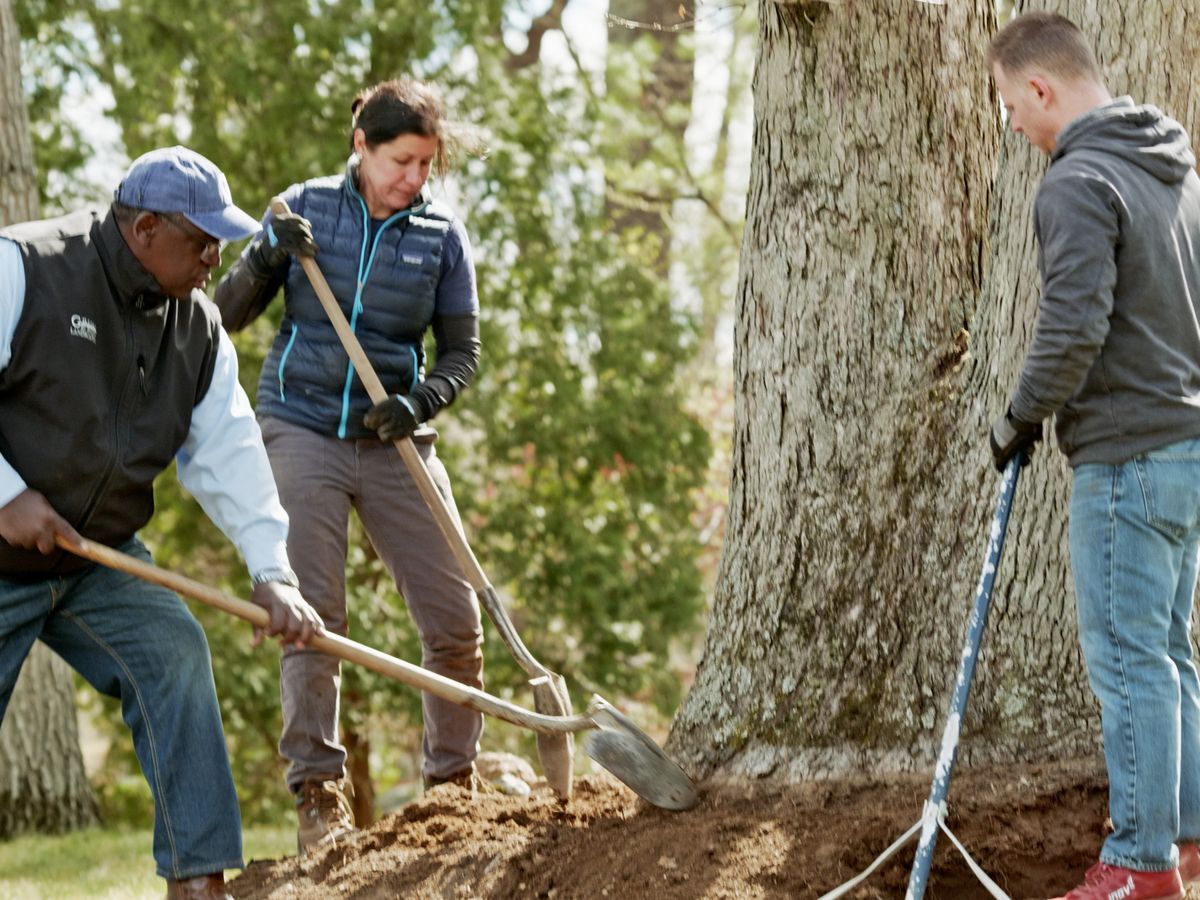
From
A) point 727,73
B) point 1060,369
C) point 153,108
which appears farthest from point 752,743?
point 727,73

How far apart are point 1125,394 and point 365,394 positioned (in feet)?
7.55

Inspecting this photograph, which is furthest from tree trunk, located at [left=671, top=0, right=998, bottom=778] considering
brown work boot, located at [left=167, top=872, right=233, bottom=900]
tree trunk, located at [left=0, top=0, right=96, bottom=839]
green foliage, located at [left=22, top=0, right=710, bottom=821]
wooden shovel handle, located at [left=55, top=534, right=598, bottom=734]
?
green foliage, located at [left=22, top=0, right=710, bottom=821]

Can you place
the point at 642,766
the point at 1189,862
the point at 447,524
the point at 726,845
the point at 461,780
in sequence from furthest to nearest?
the point at 461,780, the point at 447,524, the point at 642,766, the point at 726,845, the point at 1189,862

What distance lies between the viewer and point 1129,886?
3238mm

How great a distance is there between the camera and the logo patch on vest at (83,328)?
3.43 meters

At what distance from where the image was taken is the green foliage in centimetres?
995

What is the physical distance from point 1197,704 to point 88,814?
5906mm

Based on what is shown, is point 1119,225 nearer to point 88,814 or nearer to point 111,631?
point 111,631

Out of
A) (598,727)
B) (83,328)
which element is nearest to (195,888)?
(598,727)

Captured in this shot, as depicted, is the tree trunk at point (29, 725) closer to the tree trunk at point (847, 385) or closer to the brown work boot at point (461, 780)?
the brown work boot at point (461, 780)

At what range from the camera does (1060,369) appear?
3.20 metres

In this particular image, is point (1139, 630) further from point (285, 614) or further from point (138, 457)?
point (138, 457)

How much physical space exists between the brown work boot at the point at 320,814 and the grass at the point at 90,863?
0.86 ft

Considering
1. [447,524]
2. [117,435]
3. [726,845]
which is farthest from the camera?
[447,524]
